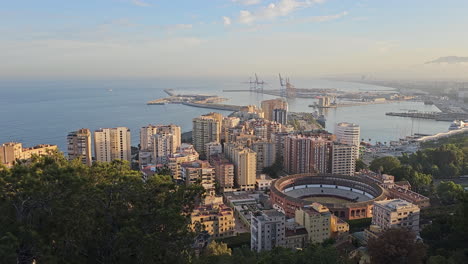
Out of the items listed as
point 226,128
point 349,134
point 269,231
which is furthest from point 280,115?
point 269,231

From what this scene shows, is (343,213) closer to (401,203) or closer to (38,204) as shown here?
(401,203)

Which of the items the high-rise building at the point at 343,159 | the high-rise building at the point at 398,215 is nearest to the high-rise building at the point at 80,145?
the high-rise building at the point at 343,159

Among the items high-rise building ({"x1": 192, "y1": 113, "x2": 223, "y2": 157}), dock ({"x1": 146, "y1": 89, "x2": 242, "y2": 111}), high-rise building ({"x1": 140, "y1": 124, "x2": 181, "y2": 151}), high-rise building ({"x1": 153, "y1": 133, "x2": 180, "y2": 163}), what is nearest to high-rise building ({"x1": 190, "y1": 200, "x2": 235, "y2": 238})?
high-rise building ({"x1": 153, "y1": 133, "x2": 180, "y2": 163})

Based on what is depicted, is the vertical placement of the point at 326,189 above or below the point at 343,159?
below

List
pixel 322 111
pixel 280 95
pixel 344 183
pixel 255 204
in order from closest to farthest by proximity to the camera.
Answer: pixel 255 204 → pixel 344 183 → pixel 322 111 → pixel 280 95

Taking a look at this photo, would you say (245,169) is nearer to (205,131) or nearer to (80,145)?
(205,131)

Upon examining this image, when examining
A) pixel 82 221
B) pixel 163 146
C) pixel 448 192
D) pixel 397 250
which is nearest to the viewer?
pixel 82 221

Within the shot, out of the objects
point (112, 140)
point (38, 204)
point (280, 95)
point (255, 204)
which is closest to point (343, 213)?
point (255, 204)
